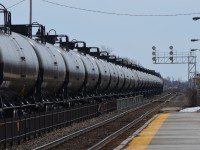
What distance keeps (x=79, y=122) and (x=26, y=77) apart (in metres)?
11.7

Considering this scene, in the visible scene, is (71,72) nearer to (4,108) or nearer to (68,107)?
(68,107)

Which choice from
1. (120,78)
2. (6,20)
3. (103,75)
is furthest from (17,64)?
(120,78)

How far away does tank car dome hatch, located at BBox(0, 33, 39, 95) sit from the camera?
673 inches

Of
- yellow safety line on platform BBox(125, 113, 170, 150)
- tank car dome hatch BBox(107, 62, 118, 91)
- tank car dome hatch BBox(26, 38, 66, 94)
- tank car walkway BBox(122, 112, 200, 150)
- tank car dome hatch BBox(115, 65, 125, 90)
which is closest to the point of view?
tank car walkway BBox(122, 112, 200, 150)

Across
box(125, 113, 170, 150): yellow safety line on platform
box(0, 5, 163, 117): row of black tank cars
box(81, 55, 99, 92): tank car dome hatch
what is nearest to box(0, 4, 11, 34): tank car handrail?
box(0, 5, 163, 117): row of black tank cars

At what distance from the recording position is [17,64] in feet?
58.9

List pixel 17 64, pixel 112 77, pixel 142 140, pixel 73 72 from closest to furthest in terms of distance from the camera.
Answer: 1. pixel 17 64
2. pixel 142 140
3. pixel 73 72
4. pixel 112 77

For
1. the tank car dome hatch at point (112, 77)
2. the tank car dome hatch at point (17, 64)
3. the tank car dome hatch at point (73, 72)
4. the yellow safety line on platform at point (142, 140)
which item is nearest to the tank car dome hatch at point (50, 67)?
the tank car dome hatch at point (17, 64)

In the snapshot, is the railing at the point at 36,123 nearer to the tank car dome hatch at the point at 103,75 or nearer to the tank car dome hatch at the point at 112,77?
the tank car dome hatch at the point at 103,75

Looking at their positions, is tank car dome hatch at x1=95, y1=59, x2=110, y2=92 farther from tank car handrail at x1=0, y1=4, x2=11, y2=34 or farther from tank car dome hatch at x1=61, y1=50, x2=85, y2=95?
tank car handrail at x1=0, y1=4, x2=11, y2=34

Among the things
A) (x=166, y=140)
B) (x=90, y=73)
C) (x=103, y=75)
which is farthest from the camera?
(x=103, y=75)

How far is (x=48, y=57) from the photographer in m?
22.4

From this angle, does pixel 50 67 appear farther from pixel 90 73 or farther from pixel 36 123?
pixel 90 73

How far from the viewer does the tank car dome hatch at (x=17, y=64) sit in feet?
56.1
